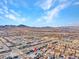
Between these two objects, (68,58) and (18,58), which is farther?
(18,58)

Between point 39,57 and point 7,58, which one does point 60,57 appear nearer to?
point 39,57

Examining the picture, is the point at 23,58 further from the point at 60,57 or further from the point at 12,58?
the point at 60,57

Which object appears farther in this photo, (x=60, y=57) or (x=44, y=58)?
(x=60, y=57)

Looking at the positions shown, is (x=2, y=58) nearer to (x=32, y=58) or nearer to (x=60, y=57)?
(x=32, y=58)

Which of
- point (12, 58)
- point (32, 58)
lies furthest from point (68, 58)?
point (12, 58)

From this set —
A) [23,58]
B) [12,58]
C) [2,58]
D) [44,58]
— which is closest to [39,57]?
[44,58]

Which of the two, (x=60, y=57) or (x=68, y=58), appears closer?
(x=68, y=58)

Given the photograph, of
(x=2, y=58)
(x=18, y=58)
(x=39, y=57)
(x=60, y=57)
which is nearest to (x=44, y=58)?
(x=39, y=57)
